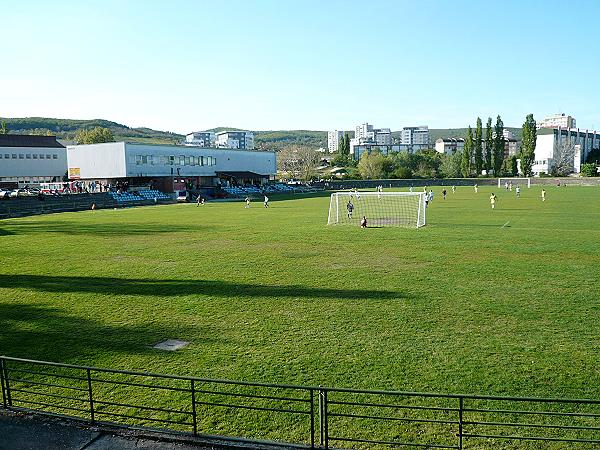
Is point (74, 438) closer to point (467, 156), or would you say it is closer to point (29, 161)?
point (29, 161)

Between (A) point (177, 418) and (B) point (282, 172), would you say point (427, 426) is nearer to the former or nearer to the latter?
(A) point (177, 418)

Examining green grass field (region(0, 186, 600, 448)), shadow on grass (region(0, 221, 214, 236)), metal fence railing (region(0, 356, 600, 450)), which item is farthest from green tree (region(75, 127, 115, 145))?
metal fence railing (region(0, 356, 600, 450))

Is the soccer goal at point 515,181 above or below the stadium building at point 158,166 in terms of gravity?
below

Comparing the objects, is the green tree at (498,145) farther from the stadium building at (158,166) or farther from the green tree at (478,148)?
the stadium building at (158,166)

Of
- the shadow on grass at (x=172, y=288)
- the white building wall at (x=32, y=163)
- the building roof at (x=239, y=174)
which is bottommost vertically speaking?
the shadow on grass at (x=172, y=288)

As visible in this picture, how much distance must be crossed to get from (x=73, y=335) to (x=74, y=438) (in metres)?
5.80

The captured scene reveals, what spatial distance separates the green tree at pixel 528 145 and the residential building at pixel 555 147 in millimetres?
23231

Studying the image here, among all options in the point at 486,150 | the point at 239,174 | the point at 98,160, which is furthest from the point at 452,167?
the point at 98,160

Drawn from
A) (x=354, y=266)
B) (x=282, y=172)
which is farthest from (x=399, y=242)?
(x=282, y=172)

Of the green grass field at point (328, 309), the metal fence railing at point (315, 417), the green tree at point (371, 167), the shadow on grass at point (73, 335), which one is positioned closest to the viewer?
the metal fence railing at point (315, 417)

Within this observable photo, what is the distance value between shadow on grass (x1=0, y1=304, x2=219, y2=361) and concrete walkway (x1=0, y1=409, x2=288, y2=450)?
3.57 meters

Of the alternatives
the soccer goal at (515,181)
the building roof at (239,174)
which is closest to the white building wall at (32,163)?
the building roof at (239,174)

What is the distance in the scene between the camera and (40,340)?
12.0 meters

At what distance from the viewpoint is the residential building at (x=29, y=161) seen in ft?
275
